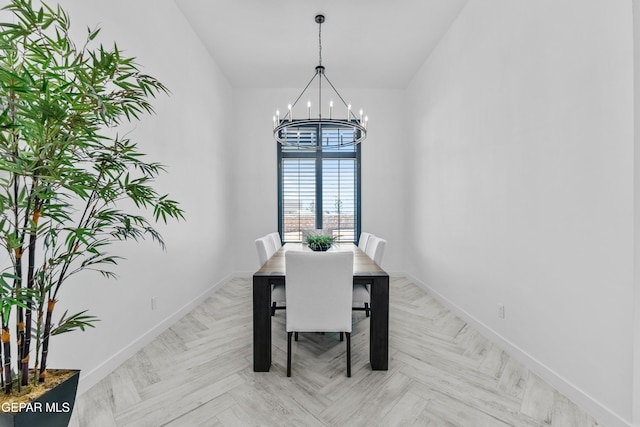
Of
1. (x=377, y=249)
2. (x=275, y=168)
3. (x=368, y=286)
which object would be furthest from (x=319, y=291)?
(x=275, y=168)

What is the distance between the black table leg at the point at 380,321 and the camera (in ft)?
6.59

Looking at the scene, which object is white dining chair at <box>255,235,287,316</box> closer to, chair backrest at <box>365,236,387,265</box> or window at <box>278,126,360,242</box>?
chair backrest at <box>365,236,387,265</box>

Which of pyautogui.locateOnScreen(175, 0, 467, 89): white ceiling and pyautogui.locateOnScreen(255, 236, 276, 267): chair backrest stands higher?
pyautogui.locateOnScreen(175, 0, 467, 89): white ceiling

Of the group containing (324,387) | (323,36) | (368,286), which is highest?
(323,36)

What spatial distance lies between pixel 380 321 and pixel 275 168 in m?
3.29

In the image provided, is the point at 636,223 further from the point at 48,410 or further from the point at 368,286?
the point at 48,410

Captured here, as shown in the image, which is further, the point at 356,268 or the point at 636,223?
the point at 356,268

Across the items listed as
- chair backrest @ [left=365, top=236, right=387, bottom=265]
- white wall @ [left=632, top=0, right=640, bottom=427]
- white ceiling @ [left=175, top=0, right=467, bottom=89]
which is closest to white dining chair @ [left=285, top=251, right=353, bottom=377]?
chair backrest @ [left=365, top=236, right=387, bottom=265]

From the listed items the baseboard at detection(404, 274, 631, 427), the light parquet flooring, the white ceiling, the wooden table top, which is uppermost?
the white ceiling

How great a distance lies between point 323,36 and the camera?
326cm

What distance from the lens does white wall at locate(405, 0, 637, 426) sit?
4.88 ft

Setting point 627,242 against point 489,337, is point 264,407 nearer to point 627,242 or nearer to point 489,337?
point 489,337

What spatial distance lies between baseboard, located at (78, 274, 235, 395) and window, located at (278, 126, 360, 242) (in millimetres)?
1999

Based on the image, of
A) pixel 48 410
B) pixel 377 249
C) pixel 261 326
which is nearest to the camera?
pixel 48 410
